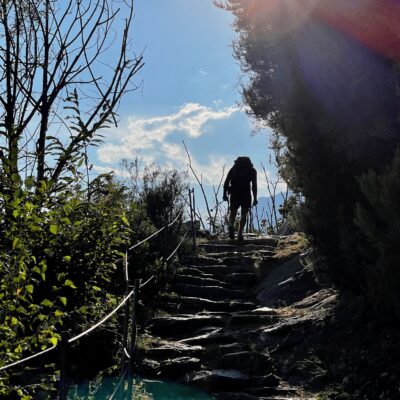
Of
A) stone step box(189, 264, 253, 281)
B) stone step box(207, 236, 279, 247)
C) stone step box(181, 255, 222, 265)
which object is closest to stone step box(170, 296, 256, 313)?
stone step box(189, 264, 253, 281)

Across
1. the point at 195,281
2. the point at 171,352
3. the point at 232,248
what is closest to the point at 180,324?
the point at 171,352

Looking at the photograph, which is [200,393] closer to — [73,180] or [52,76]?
[73,180]

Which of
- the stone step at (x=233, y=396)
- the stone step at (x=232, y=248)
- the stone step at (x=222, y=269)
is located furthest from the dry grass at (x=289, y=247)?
the stone step at (x=233, y=396)

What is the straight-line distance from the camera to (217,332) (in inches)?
274

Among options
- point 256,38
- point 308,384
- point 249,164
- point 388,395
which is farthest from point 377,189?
point 249,164

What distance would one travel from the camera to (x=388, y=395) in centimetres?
442

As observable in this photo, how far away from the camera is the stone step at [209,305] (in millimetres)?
8031

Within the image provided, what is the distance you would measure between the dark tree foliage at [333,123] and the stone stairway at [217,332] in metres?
1.40

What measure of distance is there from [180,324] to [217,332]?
62 centimetres

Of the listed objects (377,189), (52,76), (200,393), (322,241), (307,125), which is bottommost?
(200,393)

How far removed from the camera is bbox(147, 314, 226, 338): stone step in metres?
7.27

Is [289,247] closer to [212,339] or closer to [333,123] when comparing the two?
[212,339]

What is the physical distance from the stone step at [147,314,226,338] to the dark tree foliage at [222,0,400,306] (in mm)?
1866

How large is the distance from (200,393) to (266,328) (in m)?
1.69
